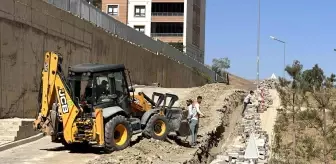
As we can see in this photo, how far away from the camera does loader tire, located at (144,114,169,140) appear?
58.3ft

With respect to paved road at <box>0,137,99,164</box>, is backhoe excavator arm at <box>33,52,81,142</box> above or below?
above

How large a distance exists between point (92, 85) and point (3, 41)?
21.0 feet

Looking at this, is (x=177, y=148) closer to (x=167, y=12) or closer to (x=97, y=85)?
(x=97, y=85)

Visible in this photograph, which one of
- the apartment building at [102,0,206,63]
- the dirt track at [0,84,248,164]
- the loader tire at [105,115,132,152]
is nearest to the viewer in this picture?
the dirt track at [0,84,248,164]

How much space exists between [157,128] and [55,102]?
3.66 m

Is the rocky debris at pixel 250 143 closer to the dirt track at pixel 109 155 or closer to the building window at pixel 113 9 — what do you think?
the dirt track at pixel 109 155

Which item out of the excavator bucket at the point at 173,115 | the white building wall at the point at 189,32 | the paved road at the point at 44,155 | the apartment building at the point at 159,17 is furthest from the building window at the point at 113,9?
the excavator bucket at the point at 173,115

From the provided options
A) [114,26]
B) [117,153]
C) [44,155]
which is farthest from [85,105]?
[114,26]

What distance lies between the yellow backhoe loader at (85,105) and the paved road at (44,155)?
46 cm

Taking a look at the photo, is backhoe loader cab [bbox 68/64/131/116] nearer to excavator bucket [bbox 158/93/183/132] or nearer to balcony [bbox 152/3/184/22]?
excavator bucket [bbox 158/93/183/132]

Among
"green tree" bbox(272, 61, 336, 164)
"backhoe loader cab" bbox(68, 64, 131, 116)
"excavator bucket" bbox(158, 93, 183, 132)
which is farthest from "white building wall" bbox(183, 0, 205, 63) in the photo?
"green tree" bbox(272, 61, 336, 164)

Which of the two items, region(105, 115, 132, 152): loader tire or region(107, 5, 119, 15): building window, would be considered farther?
region(107, 5, 119, 15): building window

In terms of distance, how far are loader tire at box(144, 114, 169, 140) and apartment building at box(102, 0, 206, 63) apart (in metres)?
54.1

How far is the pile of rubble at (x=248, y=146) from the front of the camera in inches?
728
